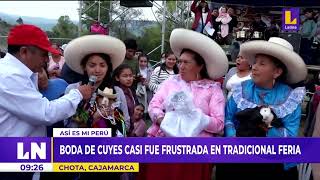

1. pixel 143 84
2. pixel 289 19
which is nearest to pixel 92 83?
pixel 143 84

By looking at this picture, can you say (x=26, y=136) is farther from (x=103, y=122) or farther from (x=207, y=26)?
(x=207, y=26)

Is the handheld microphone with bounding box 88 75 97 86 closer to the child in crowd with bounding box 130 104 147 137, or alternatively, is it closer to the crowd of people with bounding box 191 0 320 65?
the child in crowd with bounding box 130 104 147 137

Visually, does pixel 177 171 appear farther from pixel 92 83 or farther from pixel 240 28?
pixel 240 28

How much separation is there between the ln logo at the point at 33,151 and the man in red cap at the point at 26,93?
157 millimetres

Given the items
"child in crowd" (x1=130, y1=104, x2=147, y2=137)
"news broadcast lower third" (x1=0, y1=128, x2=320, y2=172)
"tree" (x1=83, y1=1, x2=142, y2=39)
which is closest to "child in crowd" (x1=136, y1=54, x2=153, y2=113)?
"child in crowd" (x1=130, y1=104, x2=147, y2=137)

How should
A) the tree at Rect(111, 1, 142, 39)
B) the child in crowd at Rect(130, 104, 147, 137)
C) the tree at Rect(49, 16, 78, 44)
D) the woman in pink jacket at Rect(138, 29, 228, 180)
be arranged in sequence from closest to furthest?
the woman in pink jacket at Rect(138, 29, 228, 180), the child in crowd at Rect(130, 104, 147, 137), the tree at Rect(111, 1, 142, 39), the tree at Rect(49, 16, 78, 44)

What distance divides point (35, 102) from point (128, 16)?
13273 millimetres

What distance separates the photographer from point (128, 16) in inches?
607

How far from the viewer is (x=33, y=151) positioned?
233cm

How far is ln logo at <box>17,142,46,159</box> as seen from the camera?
2.31 m

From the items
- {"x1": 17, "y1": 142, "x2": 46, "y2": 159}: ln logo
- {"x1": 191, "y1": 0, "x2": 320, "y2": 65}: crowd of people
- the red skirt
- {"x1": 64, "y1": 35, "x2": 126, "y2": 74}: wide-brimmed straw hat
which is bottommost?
the red skirt

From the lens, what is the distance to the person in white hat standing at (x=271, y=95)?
9.11 ft

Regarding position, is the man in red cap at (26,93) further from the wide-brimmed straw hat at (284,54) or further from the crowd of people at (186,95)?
the wide-brimmed straw hat at (284,54)

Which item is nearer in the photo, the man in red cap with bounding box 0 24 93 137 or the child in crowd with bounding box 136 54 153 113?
the man in red cap with bounding box 0 24 93 137
